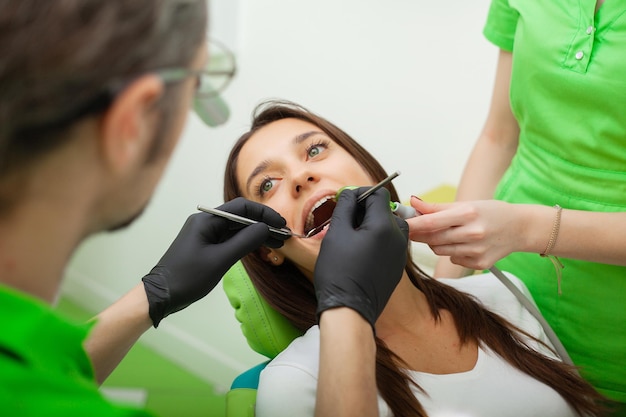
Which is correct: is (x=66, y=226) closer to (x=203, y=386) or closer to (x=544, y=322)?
(x=544, y=322)

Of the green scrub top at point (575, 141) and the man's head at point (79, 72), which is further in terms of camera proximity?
the green scrub top at point (575, 141)

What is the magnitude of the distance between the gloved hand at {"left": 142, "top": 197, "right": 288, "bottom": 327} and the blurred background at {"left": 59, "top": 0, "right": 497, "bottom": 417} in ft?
3.40

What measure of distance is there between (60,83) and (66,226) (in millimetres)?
167

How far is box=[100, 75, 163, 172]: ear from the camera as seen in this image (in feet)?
2.36

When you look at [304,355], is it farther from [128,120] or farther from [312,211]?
[128,120]

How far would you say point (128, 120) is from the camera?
732mm

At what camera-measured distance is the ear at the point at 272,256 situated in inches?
61.4

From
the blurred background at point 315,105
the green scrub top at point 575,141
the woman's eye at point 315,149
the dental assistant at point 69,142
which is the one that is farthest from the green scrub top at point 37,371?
the blurred background at point 315,105

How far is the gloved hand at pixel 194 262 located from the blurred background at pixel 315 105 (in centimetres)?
104

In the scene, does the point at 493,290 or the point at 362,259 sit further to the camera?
the point at 493,290

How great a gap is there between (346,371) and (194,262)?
43 centimetres

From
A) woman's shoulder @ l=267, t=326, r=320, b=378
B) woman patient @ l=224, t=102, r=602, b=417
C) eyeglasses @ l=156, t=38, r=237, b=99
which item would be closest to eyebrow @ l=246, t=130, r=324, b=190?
woman patient @ l=224, t=102, r=602, b=417

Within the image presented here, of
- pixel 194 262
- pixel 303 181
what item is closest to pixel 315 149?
pixel 303 181

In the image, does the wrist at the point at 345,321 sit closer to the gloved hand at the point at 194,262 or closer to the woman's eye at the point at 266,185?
the gloved hand at the point at 194,262
